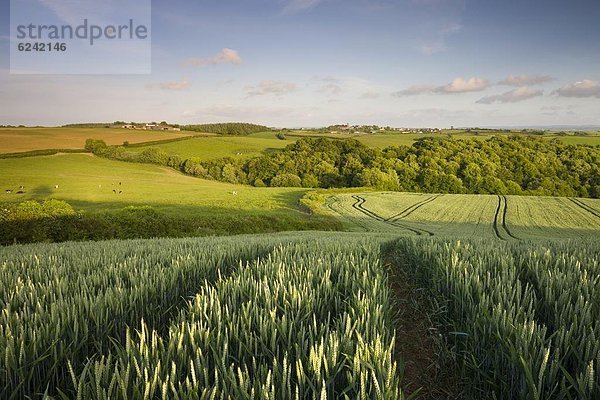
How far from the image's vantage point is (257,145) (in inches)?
4114

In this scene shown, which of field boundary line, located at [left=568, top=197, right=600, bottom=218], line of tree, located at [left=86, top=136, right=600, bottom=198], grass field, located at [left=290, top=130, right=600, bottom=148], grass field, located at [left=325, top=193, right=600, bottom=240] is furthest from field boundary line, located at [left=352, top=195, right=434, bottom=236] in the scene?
grass field, located at [left=290, top=130, right=600, bottom=148]

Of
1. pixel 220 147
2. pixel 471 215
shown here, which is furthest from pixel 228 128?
pixel 471 215

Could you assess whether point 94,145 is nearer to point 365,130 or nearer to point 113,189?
point 113,189

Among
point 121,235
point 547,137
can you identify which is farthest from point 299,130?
point 121,235

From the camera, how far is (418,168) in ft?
291

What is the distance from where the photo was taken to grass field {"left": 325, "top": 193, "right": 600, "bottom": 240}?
127 ft

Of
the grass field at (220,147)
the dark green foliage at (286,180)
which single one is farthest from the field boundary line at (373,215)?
the grass field at (220,147)

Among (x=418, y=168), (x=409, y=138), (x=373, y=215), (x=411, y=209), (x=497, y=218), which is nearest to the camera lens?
(x=497, y=218)

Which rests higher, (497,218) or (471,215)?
(471,215)

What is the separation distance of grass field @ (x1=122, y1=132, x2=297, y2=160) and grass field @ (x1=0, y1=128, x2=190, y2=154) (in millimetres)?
4049

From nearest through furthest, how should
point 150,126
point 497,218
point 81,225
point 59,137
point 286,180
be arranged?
point 81,225 < point 497,218 < point 59,137 < point 286,180 < point 150,126

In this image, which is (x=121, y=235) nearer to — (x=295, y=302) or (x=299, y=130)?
(x=295, y=302)

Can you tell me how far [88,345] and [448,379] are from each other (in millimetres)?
3087

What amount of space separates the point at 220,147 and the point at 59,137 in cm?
3946
